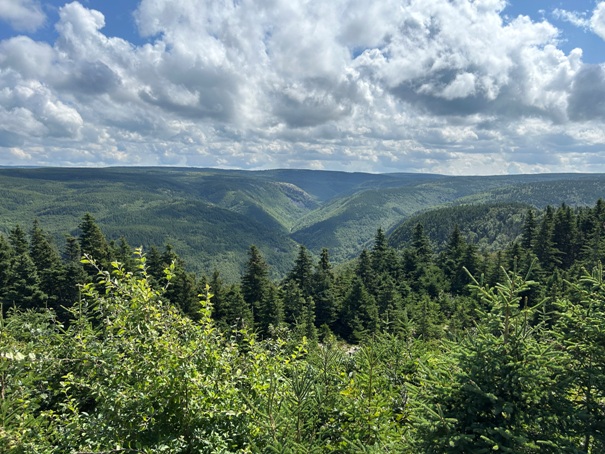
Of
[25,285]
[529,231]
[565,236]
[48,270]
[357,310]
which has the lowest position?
[357,310]

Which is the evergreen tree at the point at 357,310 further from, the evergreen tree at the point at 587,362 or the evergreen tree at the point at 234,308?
the evergreen tree at the point at 587,362

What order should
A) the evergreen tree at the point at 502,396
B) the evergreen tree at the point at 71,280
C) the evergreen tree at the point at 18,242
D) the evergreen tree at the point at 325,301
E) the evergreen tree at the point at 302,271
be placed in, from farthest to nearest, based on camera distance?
the evergreen tree at the point at 302,271, the evergreen tree at the point at 325,301, the evergreen tree at the point at 18,242, the evergreen tree at the point at 71,280, the evergreen tree at the point at 502,396

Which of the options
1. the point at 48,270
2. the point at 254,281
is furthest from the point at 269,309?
the point at 48,270

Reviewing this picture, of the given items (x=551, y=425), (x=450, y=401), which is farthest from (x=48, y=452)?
(x=551, y=425)

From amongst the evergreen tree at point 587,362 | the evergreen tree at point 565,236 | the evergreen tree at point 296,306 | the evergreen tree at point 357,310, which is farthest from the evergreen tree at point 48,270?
the evergreen tree at point 565,236

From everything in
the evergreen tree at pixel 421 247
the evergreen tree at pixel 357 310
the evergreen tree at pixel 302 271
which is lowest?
the evergreen tree at pixel 357 310

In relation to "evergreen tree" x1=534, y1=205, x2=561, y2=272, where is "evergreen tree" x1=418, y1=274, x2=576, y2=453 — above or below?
above

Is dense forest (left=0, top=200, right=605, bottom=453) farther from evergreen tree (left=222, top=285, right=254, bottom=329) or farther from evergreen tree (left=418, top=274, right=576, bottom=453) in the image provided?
evergreen tree (left=222, top=285, right=254, bottom=329)

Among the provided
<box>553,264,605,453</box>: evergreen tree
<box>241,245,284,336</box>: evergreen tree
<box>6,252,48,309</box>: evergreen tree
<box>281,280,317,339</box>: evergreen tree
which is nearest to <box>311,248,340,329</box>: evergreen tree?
<box>281,280,317,339</box>: evergreen tree

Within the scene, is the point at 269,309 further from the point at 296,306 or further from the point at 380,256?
the point at 380,256

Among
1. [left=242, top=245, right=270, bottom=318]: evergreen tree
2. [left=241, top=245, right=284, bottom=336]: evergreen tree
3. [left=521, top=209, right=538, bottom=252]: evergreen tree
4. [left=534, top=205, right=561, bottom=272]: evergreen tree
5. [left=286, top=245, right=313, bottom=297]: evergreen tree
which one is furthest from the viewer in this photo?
→ [left=521, top=209, right=538, bottom=252]: evergreen tree

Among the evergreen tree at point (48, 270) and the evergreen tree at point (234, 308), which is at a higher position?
the evergreen tree at point (48, 270)

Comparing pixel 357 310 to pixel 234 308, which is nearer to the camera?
pixel 234 308

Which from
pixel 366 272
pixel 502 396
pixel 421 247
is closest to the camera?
pixel 502 396
